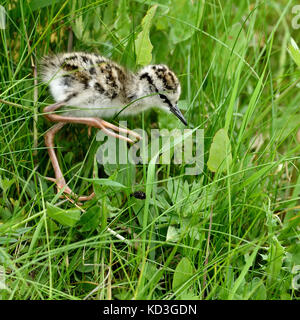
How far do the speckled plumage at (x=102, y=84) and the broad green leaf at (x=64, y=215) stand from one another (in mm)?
584

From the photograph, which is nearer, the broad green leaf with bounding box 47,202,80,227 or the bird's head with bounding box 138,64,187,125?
the broad green leaf with bounding box 47,202,80,227

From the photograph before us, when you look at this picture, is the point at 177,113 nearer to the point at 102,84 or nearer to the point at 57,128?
the point at 102,84

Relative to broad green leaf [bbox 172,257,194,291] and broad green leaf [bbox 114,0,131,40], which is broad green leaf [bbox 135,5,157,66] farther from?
broad green leaf [bbox 172,257,194,291]

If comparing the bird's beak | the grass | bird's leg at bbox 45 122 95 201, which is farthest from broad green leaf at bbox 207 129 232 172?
bird's leg at bbox 45 122 95 201

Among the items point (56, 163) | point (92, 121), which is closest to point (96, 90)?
point (92, 121)

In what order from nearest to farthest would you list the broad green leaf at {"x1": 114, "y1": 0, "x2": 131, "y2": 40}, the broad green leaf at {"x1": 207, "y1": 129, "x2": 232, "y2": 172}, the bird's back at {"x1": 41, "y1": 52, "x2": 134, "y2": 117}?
the broad green leaf at {"x1": 207, "y1": 129, "x2": 232, "y2": 172} → the bird's back at {"x1": 41, "y1": 52, "x2": 134, "y2": 117} → the broad green leaf at {"x1": 114, "y1": 0, "x2": 131, "y2": 40}

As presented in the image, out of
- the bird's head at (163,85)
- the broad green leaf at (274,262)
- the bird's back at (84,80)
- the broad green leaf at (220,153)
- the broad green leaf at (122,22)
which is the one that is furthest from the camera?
the broad green leaf at (122,22)

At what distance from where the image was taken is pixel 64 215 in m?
2.19

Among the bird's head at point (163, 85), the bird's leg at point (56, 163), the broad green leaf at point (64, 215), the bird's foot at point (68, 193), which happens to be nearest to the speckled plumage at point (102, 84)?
the bird's head at point (163, 85)

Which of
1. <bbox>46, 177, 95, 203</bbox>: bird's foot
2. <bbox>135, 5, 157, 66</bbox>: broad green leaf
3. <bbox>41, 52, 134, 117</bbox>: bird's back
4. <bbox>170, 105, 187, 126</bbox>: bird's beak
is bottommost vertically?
<bbox>46, 177, 95, 203</bbox>: bird's foot

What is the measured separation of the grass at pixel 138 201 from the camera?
2.20 meters

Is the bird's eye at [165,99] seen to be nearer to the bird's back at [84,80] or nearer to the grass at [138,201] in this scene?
the grass at [138,201]

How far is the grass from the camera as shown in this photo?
2199mm

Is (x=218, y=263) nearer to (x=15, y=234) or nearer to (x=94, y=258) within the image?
(x=94, y=258)
